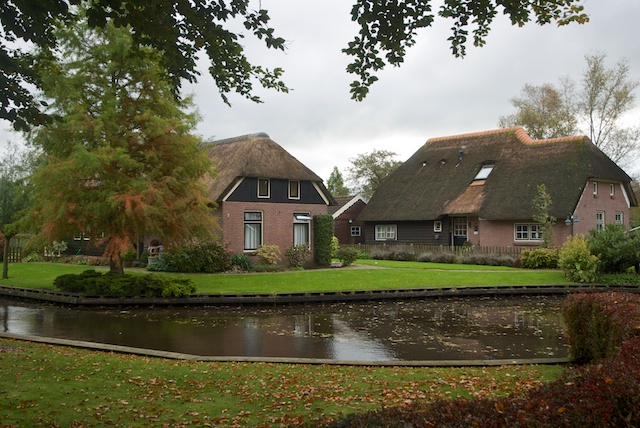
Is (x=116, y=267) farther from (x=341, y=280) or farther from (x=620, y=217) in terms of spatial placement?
(x=620, y=217)

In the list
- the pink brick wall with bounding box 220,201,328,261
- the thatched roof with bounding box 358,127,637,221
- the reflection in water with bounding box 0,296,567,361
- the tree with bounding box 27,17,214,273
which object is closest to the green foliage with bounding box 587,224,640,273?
the reflection in water with bounding box 0,296,567,361

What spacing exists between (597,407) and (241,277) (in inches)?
820

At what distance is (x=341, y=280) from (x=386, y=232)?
18.0m

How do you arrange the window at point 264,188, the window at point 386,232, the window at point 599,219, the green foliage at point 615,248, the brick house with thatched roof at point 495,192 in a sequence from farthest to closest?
the window at point 386,232
the window at point 599,219
the brick house with thatched roof at point 495,192
the window at point 264,188
the green foliage at point 615,248

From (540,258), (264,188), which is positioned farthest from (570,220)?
(264,188)

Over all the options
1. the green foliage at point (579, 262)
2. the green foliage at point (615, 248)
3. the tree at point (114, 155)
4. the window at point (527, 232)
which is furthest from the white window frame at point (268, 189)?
the green foliage at point (615, 248)

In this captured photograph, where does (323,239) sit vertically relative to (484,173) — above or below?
below

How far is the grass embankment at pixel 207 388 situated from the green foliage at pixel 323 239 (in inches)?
823

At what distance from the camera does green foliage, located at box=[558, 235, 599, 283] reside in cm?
2334

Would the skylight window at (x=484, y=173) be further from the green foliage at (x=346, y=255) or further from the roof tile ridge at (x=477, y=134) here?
the green foliage at (x=346, y=255)

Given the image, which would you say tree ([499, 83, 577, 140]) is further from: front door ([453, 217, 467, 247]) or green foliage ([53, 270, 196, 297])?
green foliage ([53, 270, 196, 297])

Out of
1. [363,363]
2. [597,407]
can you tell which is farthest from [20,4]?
[363,363]

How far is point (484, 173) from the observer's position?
36844 mm

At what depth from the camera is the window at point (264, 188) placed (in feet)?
95.4
